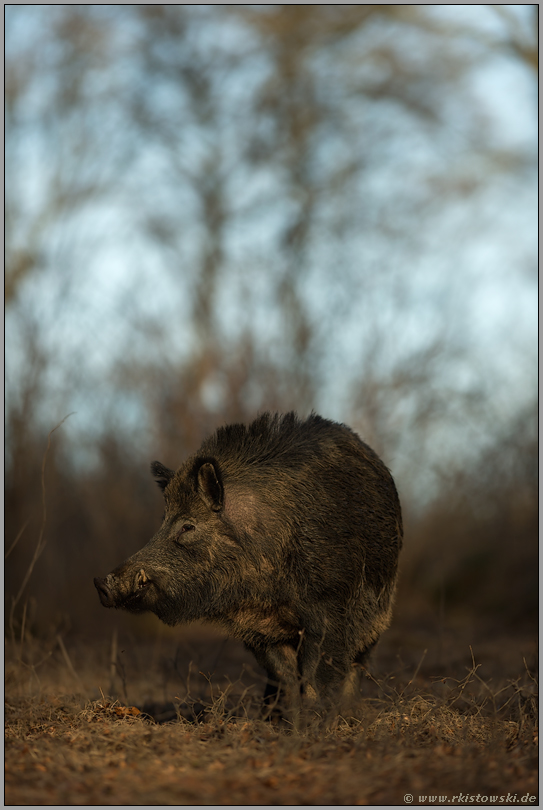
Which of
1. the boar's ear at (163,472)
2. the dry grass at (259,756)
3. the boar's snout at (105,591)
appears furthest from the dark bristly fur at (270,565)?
the dry grass at (259,756)

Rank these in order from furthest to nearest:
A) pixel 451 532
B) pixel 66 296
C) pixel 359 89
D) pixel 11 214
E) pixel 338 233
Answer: pixel 359 89 < pixel 338 233 < pixel 451 532 < pixel 11 214 < pixel 66 296

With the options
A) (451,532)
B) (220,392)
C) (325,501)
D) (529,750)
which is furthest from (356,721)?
(451,532)

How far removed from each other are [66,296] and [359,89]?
9939 millimetres

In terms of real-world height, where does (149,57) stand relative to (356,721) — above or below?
above

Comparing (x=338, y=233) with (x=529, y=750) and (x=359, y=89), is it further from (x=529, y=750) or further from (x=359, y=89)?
(x=529, y=750)

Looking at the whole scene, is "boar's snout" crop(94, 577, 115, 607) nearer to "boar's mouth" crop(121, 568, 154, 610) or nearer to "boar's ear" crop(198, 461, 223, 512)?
"boar's mouth" crop(121, 568, 154, 610)

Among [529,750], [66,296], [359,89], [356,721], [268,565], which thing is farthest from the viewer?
[359,89]

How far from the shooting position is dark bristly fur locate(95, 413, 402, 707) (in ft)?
18.6

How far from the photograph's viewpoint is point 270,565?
5773 mm

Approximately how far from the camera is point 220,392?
13.6 m

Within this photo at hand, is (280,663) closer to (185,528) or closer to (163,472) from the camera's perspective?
(185,528)

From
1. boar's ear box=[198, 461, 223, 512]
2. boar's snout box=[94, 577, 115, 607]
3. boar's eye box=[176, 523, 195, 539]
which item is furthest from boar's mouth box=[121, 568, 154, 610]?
boar's ear box=[198, 461, 223, 512]

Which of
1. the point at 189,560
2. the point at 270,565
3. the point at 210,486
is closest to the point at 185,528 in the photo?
the point at 189,560

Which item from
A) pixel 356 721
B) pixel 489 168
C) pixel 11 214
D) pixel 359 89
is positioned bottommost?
pixel 356 721
